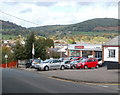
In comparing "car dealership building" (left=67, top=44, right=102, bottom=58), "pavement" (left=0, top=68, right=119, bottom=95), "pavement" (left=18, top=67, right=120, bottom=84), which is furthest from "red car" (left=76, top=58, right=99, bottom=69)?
"car dealership building" (left=67, top=44, right=102, bottom=58)

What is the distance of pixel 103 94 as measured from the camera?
14.1 m

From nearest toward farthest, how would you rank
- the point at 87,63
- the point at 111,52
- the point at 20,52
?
1. the point at 87,63
2. the point at 111,52
3. the point at 20,52

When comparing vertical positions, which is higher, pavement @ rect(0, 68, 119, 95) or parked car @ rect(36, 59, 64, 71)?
parked car @ rect(36, 59, 64, 71)

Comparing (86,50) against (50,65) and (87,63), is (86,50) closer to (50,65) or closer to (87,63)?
(87,63)

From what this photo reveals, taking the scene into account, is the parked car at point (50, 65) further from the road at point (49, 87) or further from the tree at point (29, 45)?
the tree at point (29, 45)

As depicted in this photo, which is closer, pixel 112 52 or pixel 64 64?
pixel 64 64

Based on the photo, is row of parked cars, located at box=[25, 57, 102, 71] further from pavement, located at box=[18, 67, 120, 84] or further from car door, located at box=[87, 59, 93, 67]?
pavement, located at box=[18, 67, 120, 84]

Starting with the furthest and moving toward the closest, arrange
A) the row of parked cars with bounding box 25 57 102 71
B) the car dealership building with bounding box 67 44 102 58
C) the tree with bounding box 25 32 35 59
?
the car dealership building with bounding box 67 44 102 58, the tree with bounding box 25 32 35 59, the row of parked cars with bounding box 25 57 102 71

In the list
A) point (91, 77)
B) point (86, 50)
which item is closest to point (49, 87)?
point (91, 77)

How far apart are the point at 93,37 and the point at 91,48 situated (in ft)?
337

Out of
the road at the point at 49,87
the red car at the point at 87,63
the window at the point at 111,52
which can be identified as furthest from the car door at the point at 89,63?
the road at the point at 49,87

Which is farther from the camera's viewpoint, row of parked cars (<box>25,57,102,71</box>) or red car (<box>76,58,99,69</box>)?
red car (<box>76,58,99,69</box>)

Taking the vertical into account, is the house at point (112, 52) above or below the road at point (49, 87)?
above

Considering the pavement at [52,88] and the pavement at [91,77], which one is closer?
the pavement at [52,88]
